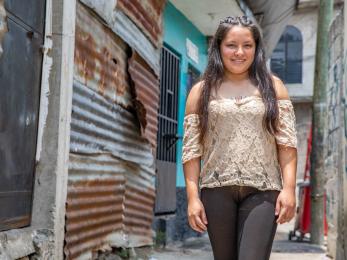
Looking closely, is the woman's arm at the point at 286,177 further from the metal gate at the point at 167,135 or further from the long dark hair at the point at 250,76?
the metal gate at the point at 167,135

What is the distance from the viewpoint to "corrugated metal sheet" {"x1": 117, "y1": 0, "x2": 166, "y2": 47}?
5.47m

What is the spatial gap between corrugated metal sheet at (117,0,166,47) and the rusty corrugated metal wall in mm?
368

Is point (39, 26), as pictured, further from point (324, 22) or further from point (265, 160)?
point (324, 22)

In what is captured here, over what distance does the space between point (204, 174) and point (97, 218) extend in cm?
235

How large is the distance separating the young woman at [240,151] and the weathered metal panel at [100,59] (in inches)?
72.5

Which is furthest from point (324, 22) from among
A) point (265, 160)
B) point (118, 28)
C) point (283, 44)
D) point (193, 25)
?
point (283, 44)

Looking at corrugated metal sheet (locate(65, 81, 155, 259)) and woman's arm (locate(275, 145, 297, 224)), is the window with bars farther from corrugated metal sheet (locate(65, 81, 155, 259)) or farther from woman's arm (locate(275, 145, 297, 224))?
woman's arm (locate(275, 145, 297, 224))

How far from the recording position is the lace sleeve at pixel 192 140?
98.8 inches

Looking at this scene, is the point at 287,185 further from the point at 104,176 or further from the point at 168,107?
the point at 168,107

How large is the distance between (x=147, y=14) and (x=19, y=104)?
3.20 m

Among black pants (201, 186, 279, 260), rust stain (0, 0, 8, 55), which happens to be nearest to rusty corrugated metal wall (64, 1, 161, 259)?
rust stain (0, 0, 8, 55)

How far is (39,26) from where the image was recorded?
12.0 ft

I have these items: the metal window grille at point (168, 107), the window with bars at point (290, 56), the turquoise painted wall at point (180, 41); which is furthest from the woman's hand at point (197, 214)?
the window with bars at point (290, 56)

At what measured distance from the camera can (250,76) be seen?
2.56 metres
